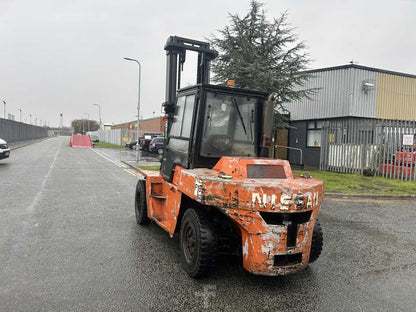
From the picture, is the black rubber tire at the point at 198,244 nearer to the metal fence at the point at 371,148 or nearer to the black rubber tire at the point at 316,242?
the black rubber tire at the point at 316,242

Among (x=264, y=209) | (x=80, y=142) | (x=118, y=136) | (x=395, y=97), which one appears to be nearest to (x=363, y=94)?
(x=395, y=97)

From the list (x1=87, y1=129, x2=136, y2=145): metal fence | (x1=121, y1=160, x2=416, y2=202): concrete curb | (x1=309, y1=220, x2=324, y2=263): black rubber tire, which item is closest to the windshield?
(x1=309, y1=220, x2=324, y2=263): black rubber tire

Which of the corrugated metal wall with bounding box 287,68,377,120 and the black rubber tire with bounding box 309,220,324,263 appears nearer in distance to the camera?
the black rubber tire with bounding box 309,220,324,263

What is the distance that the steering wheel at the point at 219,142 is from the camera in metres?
4.68

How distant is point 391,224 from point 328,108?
14001mm

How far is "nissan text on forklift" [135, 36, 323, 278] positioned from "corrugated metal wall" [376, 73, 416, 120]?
Result: 698 inches

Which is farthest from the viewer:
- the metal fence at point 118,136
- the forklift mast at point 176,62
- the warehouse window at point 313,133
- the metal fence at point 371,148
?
the metal fence at point 118,136

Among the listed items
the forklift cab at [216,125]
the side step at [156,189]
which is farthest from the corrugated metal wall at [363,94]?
the side step at [156,189]

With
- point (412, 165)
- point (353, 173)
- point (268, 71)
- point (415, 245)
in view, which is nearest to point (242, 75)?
point (268, 71)

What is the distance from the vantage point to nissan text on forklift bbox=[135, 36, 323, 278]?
3.64 meters

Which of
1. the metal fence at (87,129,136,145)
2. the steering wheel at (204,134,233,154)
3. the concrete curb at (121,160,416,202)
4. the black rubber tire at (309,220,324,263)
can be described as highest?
the metal fence at (87,129,136,145)

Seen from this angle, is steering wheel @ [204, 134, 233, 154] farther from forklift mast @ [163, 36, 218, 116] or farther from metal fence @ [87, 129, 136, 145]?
metal fence @ [87, 129, 136, 145]

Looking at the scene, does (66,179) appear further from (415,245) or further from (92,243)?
(415,245)

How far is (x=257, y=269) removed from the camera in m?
3.65
